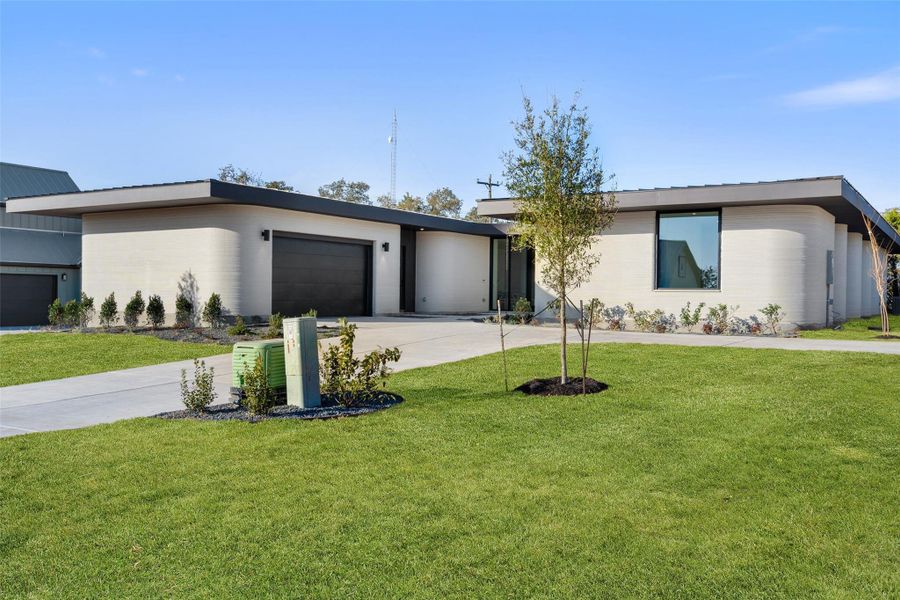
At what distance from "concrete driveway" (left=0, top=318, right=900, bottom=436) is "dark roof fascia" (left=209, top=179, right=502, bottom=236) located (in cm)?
412

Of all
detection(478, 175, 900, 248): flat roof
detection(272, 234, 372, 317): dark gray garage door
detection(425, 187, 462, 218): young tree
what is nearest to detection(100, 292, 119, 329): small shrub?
detection(272, 234, 372, 317): dark gray garage door

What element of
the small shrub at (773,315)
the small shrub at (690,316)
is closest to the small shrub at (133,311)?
the small shrub at (690,316)

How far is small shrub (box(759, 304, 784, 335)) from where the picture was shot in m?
17.3

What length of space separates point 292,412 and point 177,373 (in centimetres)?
469

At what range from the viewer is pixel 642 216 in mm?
18953

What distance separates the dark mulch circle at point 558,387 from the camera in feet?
28.6

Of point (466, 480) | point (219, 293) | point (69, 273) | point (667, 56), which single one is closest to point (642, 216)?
point (667, 56)

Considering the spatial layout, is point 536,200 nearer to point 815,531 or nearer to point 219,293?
point 815,531

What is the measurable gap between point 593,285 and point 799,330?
5437 mm

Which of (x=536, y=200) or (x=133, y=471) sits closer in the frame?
(x=133, y=471)

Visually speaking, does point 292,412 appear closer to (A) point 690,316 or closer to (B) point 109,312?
(A) point 690,316

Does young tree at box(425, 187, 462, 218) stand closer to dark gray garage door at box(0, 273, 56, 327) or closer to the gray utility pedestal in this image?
dark gray garage door at box(0, 273, 56, 327)

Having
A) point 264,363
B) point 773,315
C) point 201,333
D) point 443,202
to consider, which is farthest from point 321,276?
point 443,202

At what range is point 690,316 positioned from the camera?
18312mm
